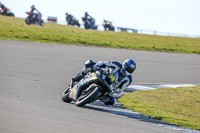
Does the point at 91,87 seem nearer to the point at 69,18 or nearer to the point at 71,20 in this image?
the point at 71,20

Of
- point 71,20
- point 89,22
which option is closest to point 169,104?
point 89,22

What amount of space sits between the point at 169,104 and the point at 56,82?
3408 mm

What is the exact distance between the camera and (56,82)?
11.5 metres

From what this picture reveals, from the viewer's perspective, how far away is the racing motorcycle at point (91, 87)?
784cm

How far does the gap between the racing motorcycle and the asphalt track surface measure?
21 cm

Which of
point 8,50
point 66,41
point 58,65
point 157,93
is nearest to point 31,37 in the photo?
point 66,41

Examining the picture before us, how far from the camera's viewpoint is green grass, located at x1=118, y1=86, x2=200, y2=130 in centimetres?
836

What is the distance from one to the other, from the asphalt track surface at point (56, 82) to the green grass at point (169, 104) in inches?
38.5

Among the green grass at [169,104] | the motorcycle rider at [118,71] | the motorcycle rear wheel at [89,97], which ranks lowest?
the green grass at [169,104]

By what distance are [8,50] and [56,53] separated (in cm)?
239

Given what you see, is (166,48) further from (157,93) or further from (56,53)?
(157,93)

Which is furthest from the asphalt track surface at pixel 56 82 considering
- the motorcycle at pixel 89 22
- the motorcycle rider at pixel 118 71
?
the motorcycle at pixel 89 22

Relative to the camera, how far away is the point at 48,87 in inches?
412

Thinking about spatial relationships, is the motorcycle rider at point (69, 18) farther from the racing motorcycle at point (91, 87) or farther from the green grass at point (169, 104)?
the racing motorcycle at point (91, 87)
